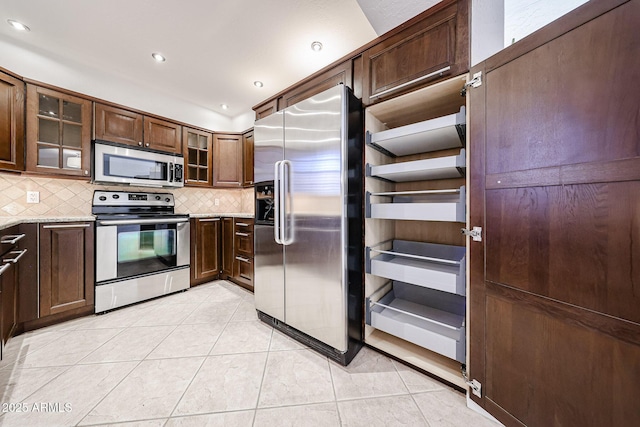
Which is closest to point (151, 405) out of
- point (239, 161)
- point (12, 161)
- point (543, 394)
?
point (543, 394)

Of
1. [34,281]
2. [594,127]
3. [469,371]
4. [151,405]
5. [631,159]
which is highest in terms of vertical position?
[594,127]

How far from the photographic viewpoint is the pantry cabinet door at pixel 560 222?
2.43 ft

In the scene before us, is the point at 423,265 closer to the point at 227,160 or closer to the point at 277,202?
the point at 277,202

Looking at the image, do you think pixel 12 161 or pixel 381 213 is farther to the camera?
pixel 12 161

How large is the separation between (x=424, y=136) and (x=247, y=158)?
265 cm

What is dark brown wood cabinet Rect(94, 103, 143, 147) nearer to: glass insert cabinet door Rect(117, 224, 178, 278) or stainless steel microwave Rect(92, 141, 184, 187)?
stainless steel microwave Rect(92, 141, 184, 187)

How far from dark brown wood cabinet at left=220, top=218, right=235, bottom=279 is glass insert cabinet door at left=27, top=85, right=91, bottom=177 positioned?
1511 mm

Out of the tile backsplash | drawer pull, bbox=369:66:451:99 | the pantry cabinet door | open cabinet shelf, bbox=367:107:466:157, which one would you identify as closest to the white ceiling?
drawer pull, bbox=369:66:451:99

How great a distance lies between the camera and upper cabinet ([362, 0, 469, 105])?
4.02 ft

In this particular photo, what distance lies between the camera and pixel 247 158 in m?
3.38

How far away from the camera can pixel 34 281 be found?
6.09 feet

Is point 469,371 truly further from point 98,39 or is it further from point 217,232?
point 98,39

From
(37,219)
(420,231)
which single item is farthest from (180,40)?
(420,231)

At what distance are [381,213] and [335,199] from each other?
350 mm
